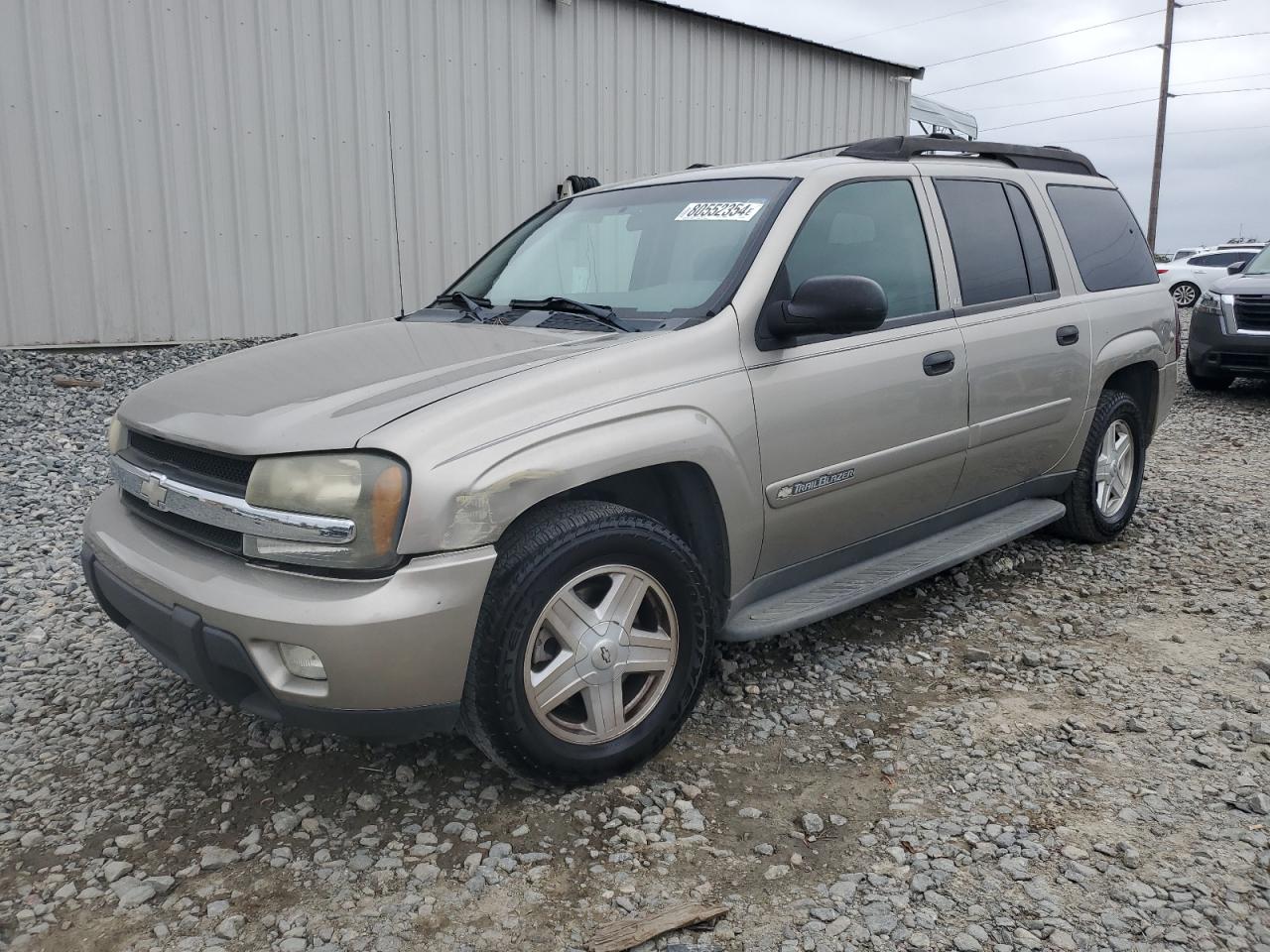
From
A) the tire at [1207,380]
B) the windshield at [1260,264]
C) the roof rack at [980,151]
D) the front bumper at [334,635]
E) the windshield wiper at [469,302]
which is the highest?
the roof rack at [980,151]

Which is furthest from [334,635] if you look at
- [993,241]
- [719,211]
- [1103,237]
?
[1103,237]

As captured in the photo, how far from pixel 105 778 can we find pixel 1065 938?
8.38 feet

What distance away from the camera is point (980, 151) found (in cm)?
432

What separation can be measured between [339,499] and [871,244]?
2.17 metres

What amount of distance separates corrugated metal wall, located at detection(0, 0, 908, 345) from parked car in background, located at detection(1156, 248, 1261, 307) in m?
13.8

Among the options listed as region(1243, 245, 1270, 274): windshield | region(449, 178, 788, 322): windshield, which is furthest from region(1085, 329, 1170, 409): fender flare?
region(1243, 245, 1270, 274): windshield

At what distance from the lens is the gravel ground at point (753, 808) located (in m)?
2.22

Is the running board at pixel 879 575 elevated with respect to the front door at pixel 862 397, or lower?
lower

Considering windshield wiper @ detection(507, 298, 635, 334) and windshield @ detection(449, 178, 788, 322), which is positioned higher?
windshield @ detection(449, 178, 788, 322)

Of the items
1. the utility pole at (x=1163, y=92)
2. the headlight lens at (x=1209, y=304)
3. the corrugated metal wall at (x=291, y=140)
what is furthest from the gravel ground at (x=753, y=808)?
the utility pole at (x=1163, y=92)

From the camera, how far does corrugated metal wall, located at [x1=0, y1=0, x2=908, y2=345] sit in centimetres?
779

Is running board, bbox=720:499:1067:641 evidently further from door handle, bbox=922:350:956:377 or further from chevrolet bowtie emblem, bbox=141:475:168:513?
chevrolet bowtie emblem, bbox=141:475:168:513

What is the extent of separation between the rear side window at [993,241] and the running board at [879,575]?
0.92 metres

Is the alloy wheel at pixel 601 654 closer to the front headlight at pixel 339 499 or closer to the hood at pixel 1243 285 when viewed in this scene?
the front headlight at pixel 339 499
